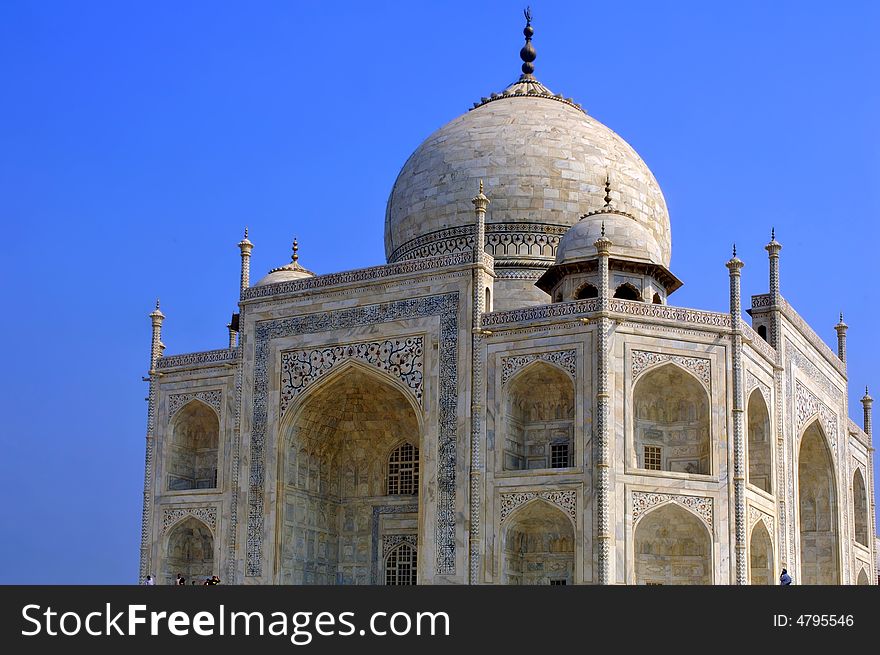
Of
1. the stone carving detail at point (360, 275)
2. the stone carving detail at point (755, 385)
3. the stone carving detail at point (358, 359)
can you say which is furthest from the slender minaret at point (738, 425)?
the stone carving detail at point (358, 359)

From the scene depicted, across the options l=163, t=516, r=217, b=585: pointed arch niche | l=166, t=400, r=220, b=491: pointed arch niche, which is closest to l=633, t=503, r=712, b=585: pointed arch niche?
l=163, t=516, r=217, b=585: pointed arch niche

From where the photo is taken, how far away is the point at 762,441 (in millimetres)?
25047

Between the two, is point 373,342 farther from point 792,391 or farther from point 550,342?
point 792,391

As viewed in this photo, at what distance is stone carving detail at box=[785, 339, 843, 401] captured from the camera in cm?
2666

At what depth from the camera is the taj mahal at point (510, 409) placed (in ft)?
75.5

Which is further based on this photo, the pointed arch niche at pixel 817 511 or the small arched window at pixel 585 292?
the pointed arch niche at pixel 817 511

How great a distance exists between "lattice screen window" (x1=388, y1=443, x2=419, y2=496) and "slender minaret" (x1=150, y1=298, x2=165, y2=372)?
205 inches

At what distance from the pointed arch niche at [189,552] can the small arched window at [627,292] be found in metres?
8.95

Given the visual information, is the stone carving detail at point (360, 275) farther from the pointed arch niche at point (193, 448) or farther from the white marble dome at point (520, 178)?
the white marble dome at point (520, 178)

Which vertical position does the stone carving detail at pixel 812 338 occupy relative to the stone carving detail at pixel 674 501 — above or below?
above

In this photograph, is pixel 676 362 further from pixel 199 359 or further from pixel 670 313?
pixel 199 359

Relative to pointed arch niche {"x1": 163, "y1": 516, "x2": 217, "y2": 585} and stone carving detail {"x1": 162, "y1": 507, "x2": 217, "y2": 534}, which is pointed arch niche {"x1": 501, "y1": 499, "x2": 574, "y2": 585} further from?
pointed arch niche {"x1": 163, "y1": 516, "x2": 217, "y2": 585}

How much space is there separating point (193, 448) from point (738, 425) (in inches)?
430

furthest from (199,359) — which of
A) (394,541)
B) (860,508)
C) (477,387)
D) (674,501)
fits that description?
(860,508)
